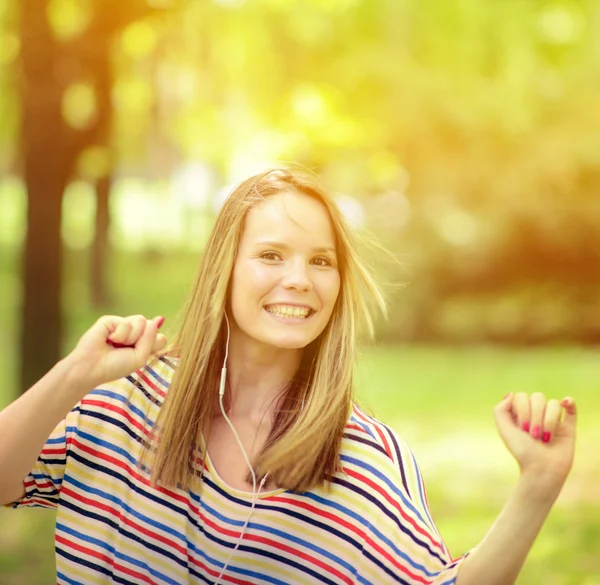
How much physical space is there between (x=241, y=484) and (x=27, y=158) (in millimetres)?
4176

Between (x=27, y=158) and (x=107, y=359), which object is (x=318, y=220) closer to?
(x=107, y=359)

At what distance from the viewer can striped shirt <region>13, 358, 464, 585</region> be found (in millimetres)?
1767

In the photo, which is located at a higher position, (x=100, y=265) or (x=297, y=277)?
(x=297, y=277)

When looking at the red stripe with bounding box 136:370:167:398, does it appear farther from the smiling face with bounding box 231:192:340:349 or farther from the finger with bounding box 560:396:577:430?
the finger with bounding box 560:396:577:430

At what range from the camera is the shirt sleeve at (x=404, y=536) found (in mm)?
1676

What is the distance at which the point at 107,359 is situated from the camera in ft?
5.85

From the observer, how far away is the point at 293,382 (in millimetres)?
1979

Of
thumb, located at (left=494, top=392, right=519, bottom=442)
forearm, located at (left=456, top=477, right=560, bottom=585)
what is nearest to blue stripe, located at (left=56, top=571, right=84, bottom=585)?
forearm, located at (left=456, top=477, right=560, bottom=585)

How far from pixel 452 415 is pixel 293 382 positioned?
5419mm

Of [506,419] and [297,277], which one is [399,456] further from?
[297,277]

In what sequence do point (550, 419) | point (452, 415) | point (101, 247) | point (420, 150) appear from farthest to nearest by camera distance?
point (101, 247), point (420, 150), point (452, 415), point (550, 419)

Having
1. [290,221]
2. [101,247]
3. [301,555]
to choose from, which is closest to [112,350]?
[290,221]

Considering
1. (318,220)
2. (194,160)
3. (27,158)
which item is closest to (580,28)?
(194,160)

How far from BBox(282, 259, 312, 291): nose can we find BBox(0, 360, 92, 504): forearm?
0.49m
